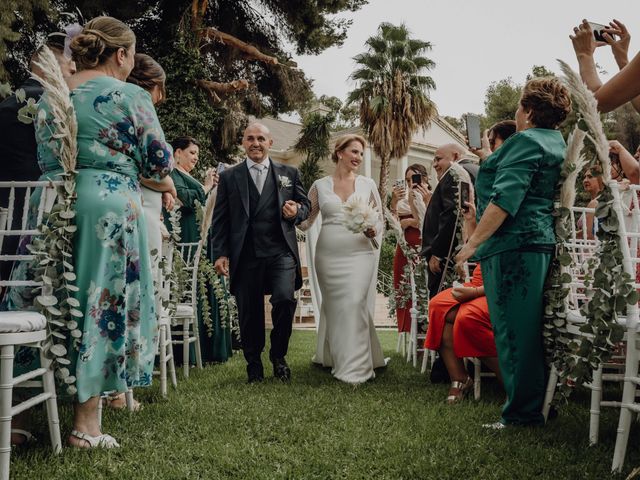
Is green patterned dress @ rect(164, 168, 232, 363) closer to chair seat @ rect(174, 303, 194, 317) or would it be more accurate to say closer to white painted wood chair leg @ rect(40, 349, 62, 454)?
chair seat @ rect(174, 303, 194, 317)

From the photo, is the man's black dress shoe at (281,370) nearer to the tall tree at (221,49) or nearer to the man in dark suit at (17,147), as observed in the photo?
the man in dark suit at (17,147)

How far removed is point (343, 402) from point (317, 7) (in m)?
15.3

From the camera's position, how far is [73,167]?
2.85m

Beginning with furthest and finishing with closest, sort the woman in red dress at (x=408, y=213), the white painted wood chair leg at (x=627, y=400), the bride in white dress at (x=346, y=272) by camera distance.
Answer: the woman in red dress at (x=408, y=213) → the bride in white dress at (x=346, y=272) → the white painted wood chair leg at (x=627, y=400)

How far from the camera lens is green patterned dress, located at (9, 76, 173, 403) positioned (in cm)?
290

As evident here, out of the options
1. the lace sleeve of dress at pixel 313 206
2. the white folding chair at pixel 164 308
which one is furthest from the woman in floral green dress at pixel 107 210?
the lace sleeve of dress at pixel 313 206

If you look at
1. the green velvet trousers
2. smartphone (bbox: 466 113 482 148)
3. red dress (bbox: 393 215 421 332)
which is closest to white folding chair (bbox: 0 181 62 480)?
the green velvet trousers

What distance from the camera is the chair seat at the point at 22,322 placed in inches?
96.4

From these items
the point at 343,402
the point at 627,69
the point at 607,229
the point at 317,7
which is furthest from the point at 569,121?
the point at 317,7

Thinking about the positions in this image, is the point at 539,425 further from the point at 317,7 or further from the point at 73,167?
the point at 317,7

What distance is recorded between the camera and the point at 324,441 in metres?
3.23

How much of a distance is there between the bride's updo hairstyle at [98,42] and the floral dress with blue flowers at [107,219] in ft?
0.53

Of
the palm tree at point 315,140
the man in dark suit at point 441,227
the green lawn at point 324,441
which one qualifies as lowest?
the green lawn at point 324,441

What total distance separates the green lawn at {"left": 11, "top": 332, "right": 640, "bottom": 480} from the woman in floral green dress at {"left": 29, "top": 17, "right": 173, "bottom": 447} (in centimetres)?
34
